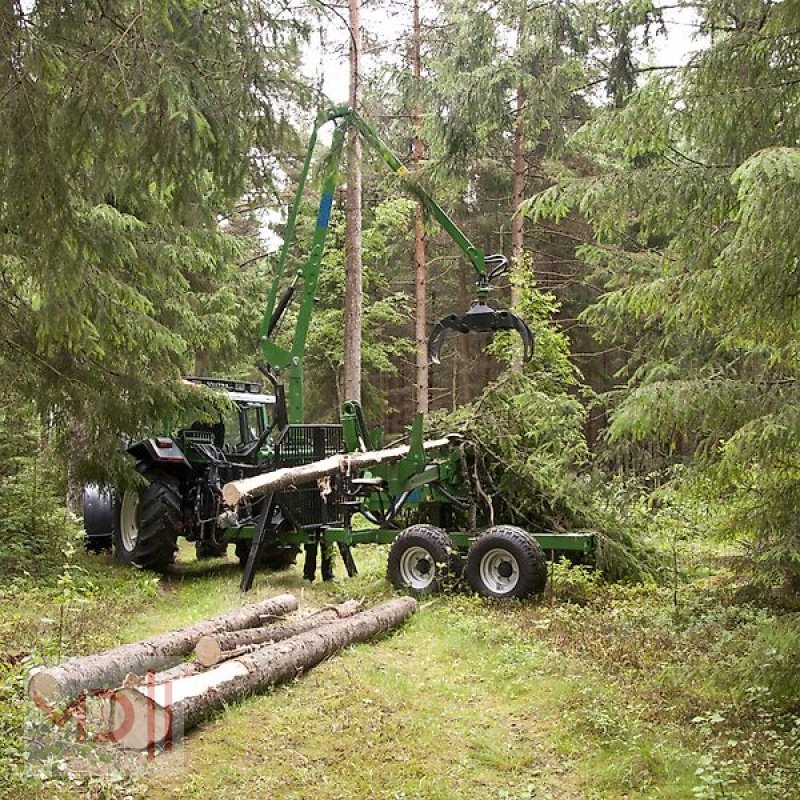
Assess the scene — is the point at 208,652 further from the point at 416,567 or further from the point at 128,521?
the point at 128,521

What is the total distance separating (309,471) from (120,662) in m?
3.57

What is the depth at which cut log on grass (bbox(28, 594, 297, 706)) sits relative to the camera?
15.1 ft

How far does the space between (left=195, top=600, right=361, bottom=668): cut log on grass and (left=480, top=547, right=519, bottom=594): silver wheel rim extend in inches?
50.7

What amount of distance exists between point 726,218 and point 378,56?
543 inches

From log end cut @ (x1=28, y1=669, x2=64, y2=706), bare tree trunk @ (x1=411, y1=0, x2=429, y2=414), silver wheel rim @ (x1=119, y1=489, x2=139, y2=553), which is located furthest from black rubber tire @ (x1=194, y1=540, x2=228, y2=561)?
bare tree trunk @ (x1=411, y1=0, x2=429, y2=414)

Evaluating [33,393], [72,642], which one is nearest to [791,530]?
[72,642]

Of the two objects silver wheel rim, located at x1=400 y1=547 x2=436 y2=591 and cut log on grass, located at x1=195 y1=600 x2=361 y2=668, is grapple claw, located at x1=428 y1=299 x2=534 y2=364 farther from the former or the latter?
cut log on grass, located at x1=195 y1=600 x2=361 y2=668

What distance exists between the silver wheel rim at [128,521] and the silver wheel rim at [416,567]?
12.3 ft

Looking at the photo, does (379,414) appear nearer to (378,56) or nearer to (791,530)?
(378,56)

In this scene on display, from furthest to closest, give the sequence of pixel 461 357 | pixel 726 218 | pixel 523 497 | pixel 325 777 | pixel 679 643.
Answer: pixel 461 357 < pixel 523 497 < pixel 679 643 < pixel 726 218 < pixel 325 777

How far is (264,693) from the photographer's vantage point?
17.7 ft

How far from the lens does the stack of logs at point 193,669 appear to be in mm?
4438
